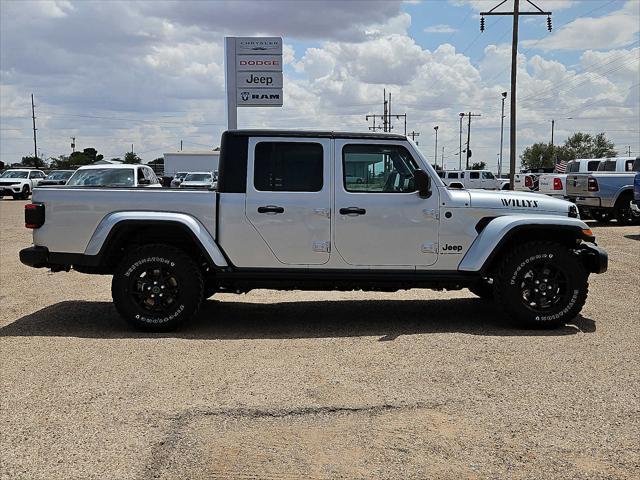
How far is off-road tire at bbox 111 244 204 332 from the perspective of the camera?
20.9ft

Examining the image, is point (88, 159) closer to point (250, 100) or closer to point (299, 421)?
point (250, 100)

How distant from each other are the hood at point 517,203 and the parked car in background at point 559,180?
1463 cm

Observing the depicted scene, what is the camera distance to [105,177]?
16.4 meters

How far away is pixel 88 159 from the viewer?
3590 inches

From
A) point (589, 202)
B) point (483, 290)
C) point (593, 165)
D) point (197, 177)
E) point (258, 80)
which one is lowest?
point (483, 290)

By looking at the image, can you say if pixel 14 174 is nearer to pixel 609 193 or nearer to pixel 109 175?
pixel 109 175

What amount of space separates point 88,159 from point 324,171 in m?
91.4

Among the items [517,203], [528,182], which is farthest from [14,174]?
[517,203]

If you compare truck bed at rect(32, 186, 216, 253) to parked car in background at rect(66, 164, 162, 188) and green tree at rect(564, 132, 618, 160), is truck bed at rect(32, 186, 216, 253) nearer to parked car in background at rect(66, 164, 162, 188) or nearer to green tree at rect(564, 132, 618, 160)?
parked car in background at rect(66, 164, 162, 188)

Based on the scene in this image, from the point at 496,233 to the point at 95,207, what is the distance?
→ 3986 mm

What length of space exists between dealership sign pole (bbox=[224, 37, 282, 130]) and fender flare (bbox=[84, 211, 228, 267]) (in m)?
11.0

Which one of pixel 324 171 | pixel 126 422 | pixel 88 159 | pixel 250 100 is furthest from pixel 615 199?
pixel 88 159

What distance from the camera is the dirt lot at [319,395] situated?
3.65 metres

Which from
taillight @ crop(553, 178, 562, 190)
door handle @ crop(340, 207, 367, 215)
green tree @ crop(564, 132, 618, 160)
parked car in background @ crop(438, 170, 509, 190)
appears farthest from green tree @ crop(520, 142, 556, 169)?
door handle @ crop(340, 207, 367, 215)
